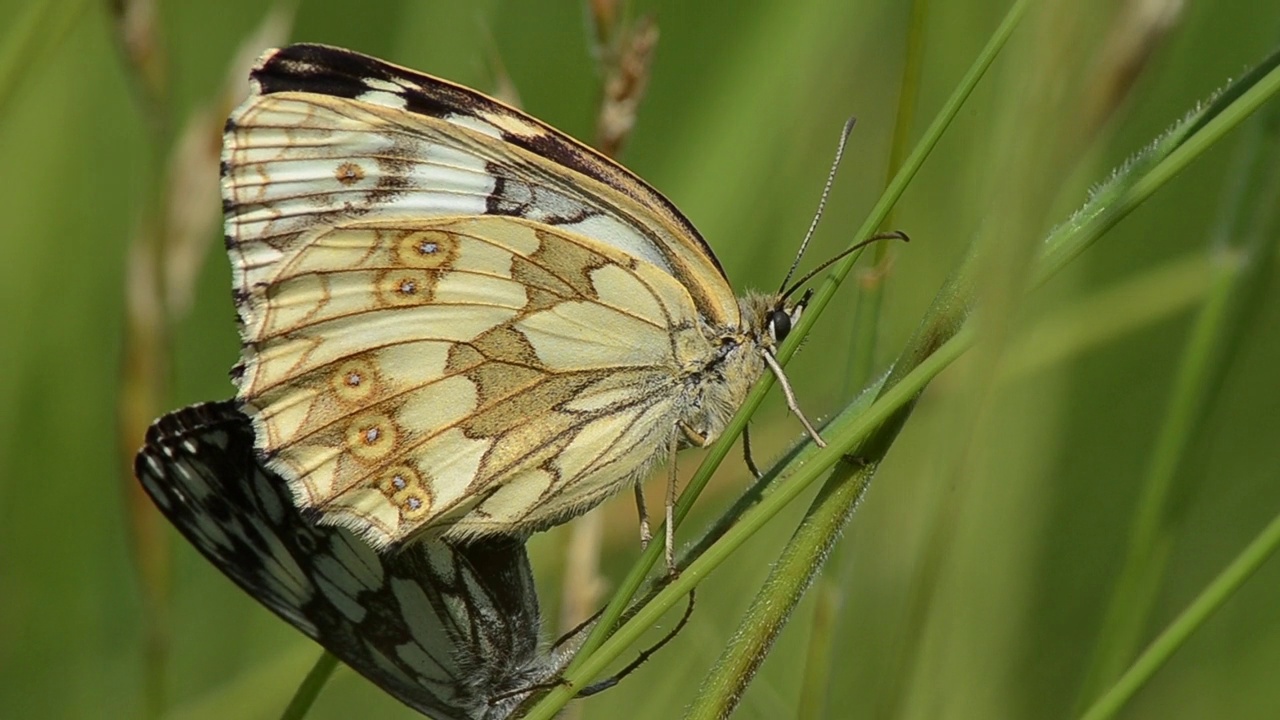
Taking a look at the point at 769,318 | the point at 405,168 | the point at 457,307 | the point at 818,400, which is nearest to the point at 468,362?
the point at 457,307

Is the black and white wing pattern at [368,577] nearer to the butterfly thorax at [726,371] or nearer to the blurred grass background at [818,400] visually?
the blurred grass background at [818,400]

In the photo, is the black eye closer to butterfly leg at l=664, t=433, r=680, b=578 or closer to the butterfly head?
the butterfly head

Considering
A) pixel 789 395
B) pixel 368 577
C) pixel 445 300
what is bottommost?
pixel 789 395

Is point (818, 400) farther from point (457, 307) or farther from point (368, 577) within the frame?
point (368, 577)

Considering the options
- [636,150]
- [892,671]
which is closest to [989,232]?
[892,671]

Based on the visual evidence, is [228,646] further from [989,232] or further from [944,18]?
[989,232]

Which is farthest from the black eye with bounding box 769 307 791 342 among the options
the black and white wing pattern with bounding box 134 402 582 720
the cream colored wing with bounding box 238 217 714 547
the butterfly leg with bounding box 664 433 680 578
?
the black and white wing pattern with bounding box 134 402 582 720
